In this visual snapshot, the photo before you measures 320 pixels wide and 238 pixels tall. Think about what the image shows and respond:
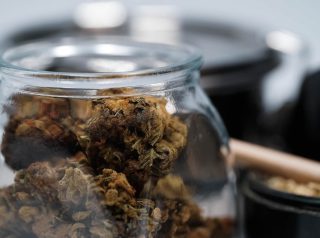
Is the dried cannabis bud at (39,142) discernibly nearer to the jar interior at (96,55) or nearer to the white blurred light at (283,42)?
the jar interior at (96,55)

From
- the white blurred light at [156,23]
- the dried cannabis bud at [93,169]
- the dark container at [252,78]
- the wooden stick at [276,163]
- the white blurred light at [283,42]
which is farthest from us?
the white blurred light at [156,23]

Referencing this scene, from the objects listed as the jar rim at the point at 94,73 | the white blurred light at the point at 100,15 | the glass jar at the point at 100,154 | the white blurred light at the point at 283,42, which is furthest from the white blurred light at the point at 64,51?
the white blurred light at the point at 100,15

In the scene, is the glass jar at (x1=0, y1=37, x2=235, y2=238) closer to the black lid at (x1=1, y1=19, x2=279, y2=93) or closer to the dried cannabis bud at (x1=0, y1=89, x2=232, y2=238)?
the dried cannabis bud at (x1=0, y1=89, x2=232, y2=238)

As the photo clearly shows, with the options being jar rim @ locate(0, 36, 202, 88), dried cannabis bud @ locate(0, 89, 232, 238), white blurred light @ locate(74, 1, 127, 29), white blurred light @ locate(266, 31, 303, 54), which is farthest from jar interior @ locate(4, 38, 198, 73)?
white blurred light @ locate(74, 1, 127, 29)

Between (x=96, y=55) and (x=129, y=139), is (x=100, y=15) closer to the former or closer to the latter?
(x=96, y=55)

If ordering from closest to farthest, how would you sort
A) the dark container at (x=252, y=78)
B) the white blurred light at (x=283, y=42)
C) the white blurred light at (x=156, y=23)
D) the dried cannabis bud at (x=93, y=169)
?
the dried cannabis bud at (x=93, y=169) < the dark container at (x=252, y=78) < the white blurred light at (x=283, y=42) < the white blurred light at (x=156, y=23)

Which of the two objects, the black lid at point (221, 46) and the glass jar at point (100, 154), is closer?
the glass jar at point (100, 154)

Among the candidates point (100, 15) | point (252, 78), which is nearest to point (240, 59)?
point (252, 78)
